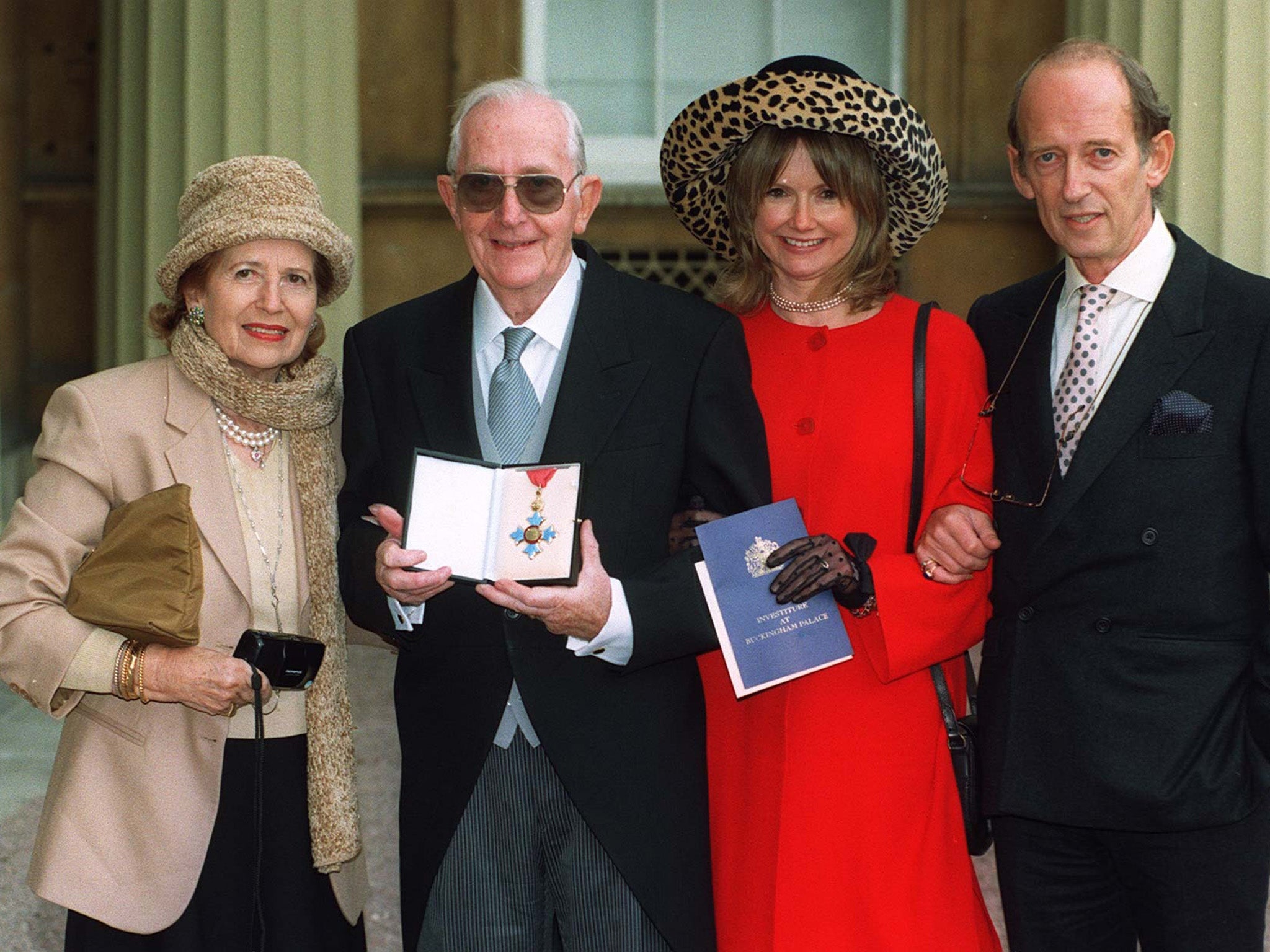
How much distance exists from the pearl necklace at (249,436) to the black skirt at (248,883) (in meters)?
0.52

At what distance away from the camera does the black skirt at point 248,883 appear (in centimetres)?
255

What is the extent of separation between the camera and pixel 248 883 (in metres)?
2.60

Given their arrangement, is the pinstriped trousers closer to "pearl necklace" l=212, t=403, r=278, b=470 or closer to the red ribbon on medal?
the red ribbon on medal

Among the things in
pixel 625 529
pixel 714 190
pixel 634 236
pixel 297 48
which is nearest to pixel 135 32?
pixel 297 48

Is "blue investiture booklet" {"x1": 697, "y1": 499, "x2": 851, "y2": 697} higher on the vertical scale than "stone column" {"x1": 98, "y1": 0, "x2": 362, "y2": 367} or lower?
lower

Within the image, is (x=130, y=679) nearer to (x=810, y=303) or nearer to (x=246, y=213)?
(x=246, y=213)

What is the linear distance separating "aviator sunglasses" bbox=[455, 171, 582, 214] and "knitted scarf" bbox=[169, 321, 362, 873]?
48 centimetres

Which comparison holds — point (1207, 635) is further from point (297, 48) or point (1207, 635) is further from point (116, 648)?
point (297, 48)

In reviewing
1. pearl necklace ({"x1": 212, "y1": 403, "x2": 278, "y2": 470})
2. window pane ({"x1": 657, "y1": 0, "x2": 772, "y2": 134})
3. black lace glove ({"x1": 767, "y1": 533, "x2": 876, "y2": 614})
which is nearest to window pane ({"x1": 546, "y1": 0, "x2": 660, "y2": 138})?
window pane ({"x1": 657, "y1": 0, "x2": 772, "y2": 134})

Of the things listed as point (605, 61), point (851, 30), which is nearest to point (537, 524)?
point (605, 61)

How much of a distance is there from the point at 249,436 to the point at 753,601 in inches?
38.1

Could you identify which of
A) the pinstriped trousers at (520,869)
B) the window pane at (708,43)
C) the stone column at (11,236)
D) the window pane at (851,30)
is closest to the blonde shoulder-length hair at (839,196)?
the pinstriped trousers at (520,869)

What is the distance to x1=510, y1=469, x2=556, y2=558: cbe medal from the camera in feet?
7.50

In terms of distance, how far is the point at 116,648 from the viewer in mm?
2484
